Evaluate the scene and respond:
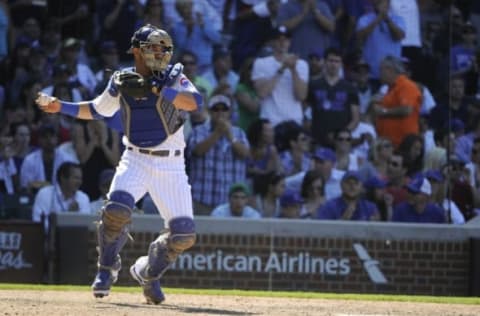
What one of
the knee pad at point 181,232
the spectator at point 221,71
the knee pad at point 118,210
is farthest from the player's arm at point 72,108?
the spectator at point 221,71

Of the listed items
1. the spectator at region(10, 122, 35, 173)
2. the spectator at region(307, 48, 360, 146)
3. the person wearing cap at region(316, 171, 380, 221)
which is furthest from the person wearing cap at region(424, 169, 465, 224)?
the spectator at region(10, 122, 35, 173)

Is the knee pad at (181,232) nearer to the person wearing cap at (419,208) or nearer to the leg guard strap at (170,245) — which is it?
the leg guard strap at (170,245)

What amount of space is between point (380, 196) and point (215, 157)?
72.5 inches

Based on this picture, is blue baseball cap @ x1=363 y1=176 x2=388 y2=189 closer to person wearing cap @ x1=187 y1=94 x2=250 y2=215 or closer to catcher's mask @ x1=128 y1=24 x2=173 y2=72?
person wearing cap @ x1=187 y1=94 x2=250 y2=215

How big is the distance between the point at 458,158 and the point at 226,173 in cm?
264

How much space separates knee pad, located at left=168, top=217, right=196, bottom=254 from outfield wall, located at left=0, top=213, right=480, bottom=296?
3.96 m

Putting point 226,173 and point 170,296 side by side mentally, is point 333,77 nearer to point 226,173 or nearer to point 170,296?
point 226,173

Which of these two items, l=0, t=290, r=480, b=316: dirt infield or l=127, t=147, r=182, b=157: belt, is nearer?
l=0, t=290, r=480, b=316: dirt infield

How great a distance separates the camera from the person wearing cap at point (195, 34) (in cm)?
1291

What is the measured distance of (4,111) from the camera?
12.8 m

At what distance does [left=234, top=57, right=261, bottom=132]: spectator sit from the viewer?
12.8 metres

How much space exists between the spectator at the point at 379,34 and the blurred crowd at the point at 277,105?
17mm

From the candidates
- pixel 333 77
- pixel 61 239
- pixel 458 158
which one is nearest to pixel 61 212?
pixel 61 239

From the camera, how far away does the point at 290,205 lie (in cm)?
1205
